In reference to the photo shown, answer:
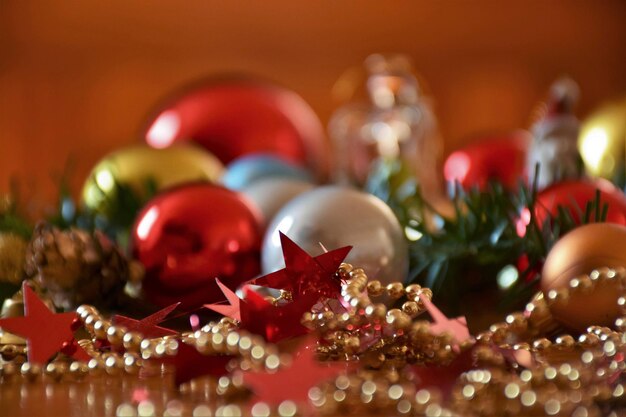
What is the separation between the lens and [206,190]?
1.75 ft

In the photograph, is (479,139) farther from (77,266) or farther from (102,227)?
(77,266)

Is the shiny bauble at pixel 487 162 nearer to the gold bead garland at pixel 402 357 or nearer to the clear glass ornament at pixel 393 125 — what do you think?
the clear glass ornament at pixel 393 125

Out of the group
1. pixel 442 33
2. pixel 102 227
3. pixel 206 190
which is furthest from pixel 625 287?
pixel 442 33

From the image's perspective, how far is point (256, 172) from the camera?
2.37 feet

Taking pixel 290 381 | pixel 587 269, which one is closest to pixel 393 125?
pixel 587 269

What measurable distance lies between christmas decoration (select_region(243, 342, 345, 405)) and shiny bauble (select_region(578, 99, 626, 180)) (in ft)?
2.14

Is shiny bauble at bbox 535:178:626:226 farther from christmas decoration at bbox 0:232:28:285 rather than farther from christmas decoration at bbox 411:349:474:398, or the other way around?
christmas decoration at bbox 0:232:28:285

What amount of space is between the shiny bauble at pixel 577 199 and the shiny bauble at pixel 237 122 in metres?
0.46

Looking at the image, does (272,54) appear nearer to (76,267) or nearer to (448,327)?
(76,267)

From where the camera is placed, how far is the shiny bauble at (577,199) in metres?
0.50

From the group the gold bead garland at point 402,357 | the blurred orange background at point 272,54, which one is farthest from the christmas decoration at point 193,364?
the blurred orange background at point 272,54

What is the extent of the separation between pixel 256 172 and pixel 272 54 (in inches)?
47.9

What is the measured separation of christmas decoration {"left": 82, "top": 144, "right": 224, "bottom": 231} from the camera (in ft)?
2.21

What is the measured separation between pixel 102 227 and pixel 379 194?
A: 0.76 feet
